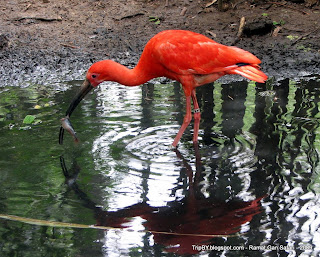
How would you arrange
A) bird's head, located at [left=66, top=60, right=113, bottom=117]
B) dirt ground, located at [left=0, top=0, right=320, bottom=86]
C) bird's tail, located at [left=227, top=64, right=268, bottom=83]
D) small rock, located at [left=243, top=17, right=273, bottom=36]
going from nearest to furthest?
1. bird's tail, located at [left=227, top=64, right=268, bottom=83]
2. bird's head, located at [left=66, top=60, right=113, bottom=117]
3. dirt ground, located at [left=0, top=0, right=320, bottom=86]
4. small rock, located at [left=243, top=17, right=273, bottom=36]

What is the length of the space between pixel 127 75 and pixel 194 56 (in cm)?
75

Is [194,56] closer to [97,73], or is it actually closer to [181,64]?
[181,64]

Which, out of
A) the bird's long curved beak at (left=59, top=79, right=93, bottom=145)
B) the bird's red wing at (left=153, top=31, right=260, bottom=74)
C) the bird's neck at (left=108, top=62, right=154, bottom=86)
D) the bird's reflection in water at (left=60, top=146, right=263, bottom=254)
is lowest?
the bird's reflection in water at (left=60, top=146, right=263, bottom=254)

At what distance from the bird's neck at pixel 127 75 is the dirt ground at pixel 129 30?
2.95 metres

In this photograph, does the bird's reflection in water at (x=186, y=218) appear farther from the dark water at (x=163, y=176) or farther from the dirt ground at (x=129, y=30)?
the dirt ground at (x=129, y=30)

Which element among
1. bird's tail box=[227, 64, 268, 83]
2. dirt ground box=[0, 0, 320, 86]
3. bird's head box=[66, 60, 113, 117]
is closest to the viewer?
bird's tail box=[227, 64, 268, 83]

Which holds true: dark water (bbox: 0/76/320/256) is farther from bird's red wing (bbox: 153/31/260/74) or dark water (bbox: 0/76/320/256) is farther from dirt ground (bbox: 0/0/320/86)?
dirt ground (bbox: 0/0/320/86)

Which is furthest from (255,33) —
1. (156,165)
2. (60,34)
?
(156,165)

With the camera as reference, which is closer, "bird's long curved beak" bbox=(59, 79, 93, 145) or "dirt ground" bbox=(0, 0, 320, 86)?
"bird's long curved beak" bbox=(59, 79, 93, 145)

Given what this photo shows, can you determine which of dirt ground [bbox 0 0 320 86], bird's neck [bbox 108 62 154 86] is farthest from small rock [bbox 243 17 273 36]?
bird's neck [bbox 108 62 154 86]

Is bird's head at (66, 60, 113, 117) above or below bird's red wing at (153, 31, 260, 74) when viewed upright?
below

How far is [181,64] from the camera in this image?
5.70 m

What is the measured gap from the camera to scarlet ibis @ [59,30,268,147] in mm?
5668

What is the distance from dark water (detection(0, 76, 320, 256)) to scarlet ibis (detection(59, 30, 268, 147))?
471 mm
